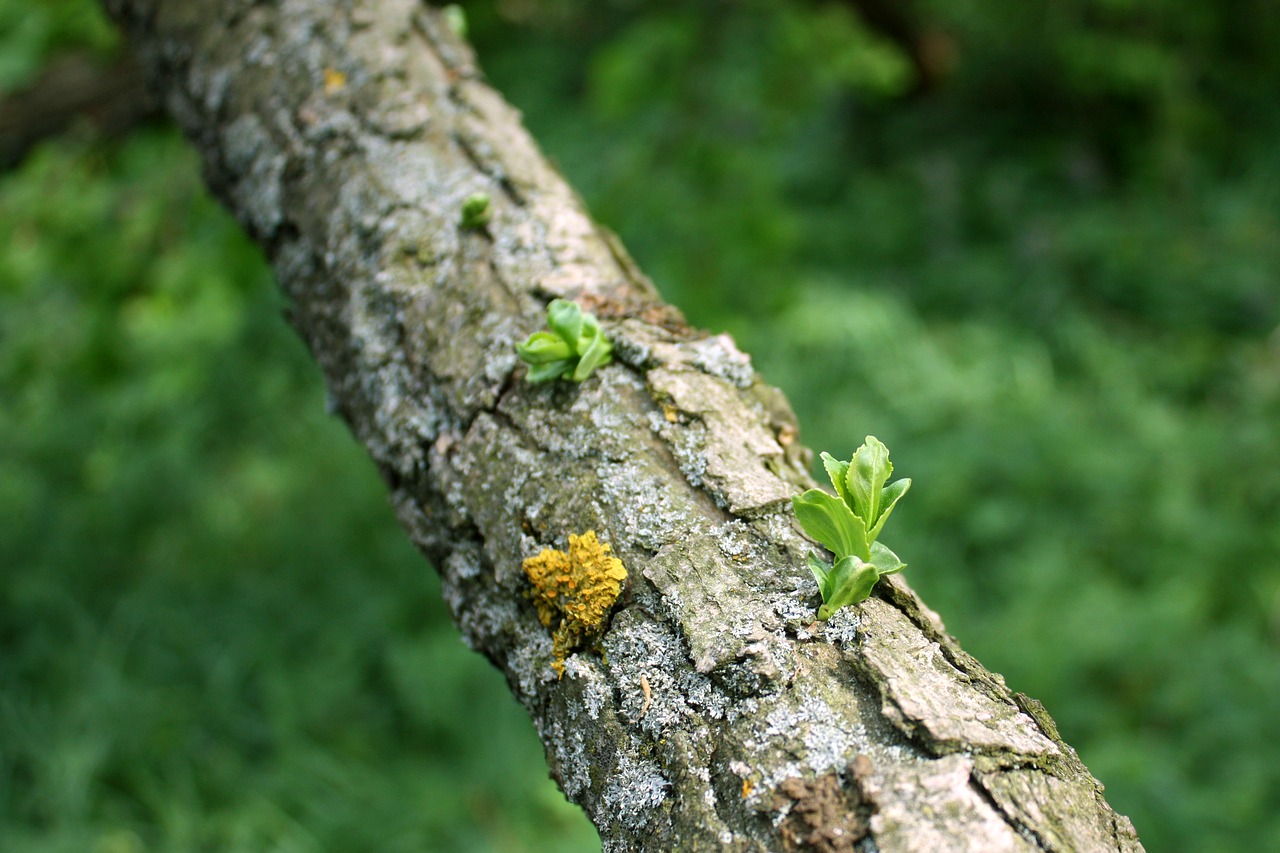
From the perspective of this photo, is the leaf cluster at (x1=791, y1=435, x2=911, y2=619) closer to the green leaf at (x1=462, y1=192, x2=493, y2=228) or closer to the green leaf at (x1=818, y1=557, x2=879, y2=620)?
the green leaf at (x1=818, y1=557, x2=879, y2=620)

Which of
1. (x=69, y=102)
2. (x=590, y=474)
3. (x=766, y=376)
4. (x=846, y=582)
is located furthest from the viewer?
(x=766, y=376)

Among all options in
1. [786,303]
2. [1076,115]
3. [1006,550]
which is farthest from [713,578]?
[1076,115]

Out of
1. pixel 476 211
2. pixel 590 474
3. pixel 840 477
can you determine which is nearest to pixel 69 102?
pixel 476 211

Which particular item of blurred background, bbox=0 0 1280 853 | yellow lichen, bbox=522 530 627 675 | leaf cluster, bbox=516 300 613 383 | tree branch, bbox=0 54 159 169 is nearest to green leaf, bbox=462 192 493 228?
leaf cluster, bbox=516 300 613 383

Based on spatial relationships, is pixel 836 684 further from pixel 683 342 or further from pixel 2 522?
pixel 2 522

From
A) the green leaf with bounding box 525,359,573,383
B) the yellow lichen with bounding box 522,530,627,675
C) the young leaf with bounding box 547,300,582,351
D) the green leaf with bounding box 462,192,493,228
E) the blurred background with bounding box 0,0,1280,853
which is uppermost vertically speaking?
the blurred background with bounding box 0,0,1280,853

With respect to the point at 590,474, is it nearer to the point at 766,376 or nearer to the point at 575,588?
the point at 575,588
